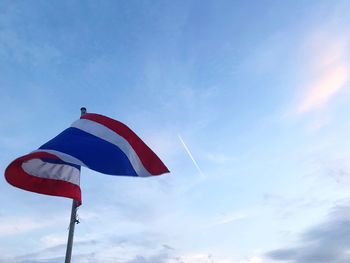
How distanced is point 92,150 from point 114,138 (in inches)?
60.0

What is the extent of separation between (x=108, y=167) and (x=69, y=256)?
4.41 meters

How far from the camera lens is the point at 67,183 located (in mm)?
20469

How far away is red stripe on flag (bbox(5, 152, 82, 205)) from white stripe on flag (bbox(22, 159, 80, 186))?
18 centimetres

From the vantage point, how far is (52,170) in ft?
67.5

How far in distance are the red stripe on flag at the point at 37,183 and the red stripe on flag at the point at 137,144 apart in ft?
11.0

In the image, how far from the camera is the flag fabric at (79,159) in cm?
1975

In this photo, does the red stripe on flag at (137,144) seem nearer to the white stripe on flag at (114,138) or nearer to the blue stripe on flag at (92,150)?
the white stripe on flag at (114,138)

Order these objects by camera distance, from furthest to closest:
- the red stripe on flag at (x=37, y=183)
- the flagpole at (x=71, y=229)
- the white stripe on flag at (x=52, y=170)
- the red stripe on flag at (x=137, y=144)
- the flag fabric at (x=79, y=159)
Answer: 1. the red stripe on flag at (x=137, y=144)
2. the white stripe on flag at (x=52, y=170)
3. the flag fabric at (x=79, y=159)
4. the red stripe on flag at (x=37, y=183)
5. the flagpole at (x=71, y=229)

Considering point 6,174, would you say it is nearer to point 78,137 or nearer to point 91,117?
point 78,137

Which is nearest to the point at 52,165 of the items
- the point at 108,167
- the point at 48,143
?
the point at 48,143

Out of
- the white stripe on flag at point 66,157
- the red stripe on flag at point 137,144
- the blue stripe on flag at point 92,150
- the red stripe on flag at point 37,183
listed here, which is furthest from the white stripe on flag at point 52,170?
the red stripe on flag at point 137,144

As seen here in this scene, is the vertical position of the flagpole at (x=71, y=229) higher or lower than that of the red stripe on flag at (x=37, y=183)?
lower

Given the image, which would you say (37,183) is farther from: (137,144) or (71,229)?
(137,144)

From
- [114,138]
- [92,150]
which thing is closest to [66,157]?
[92,150]
